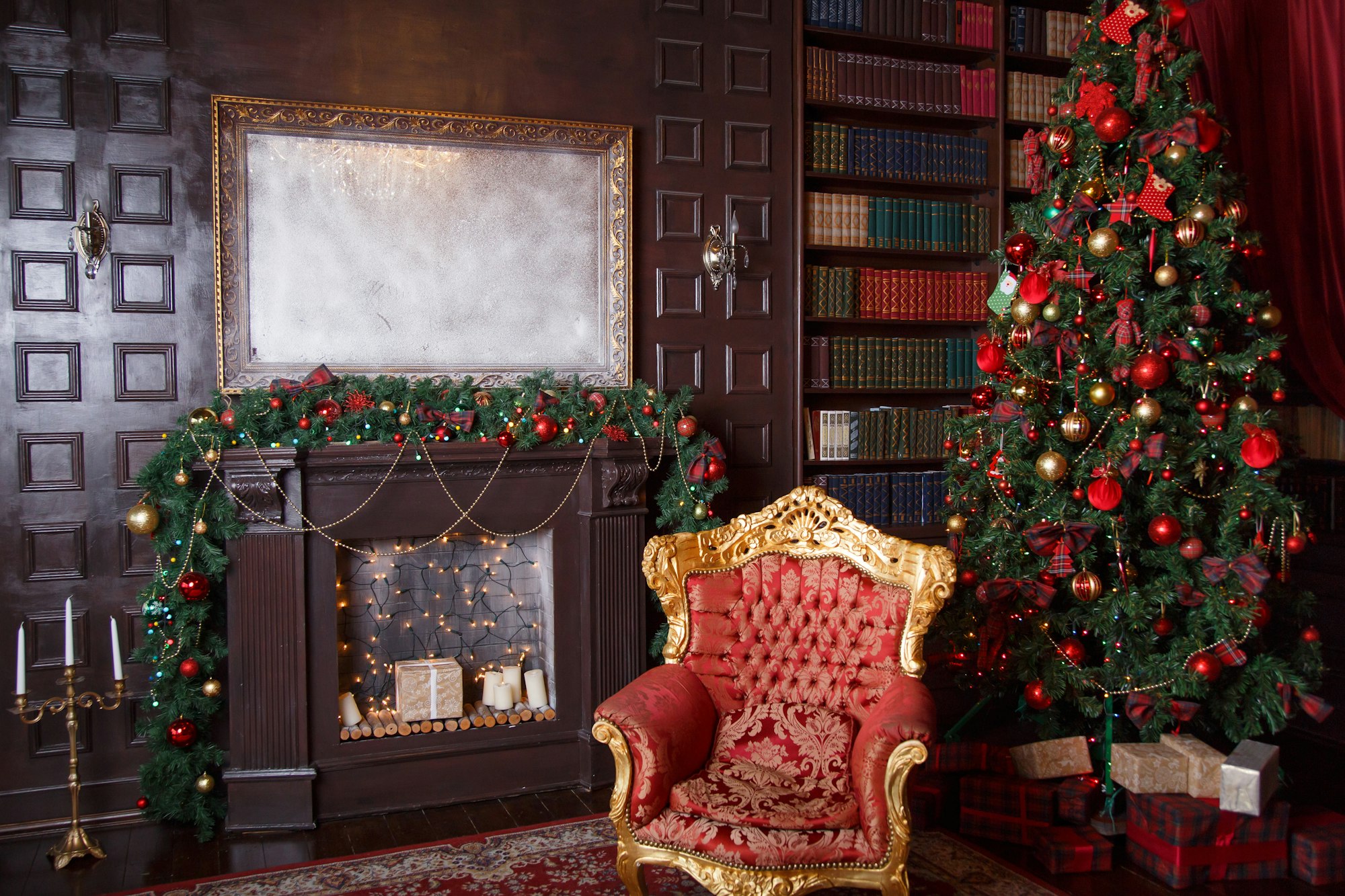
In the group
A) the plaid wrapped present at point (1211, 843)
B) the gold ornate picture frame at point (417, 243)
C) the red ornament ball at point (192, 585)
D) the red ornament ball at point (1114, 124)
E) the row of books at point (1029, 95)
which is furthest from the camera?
the row of books at point (1029, 95)

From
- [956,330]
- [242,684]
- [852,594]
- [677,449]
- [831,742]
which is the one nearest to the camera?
[831,742]

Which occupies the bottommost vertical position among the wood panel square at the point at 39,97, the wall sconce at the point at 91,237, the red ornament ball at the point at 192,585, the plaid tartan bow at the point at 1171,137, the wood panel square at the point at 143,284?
the red ornament ball at the point at 192,585

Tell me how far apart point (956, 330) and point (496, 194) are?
2.37 meters

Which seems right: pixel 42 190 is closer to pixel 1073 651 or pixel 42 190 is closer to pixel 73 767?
pixel 73 767

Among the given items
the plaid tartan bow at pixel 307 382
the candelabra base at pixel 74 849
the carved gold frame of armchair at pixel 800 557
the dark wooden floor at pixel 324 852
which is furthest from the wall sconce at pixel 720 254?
the candelabra base at pixel 74 849

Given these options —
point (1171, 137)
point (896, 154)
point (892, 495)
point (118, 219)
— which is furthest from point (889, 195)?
point (118, 219)

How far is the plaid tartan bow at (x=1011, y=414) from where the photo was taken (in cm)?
357

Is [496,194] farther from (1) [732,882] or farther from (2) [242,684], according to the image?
(1) [732,882]

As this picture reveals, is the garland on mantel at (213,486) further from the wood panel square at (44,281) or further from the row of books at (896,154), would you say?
the row of books at (896,154)

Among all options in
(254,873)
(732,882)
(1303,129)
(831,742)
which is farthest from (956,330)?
(254,873)

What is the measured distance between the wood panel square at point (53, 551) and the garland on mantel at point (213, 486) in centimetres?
28

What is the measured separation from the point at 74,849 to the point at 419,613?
4.61 ft

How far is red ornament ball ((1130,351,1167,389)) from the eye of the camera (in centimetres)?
327

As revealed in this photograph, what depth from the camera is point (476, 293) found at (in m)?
4.14
